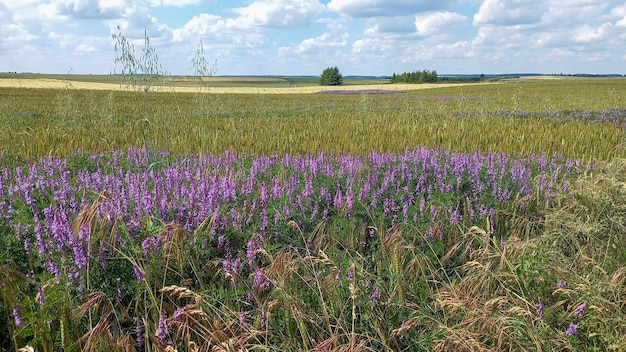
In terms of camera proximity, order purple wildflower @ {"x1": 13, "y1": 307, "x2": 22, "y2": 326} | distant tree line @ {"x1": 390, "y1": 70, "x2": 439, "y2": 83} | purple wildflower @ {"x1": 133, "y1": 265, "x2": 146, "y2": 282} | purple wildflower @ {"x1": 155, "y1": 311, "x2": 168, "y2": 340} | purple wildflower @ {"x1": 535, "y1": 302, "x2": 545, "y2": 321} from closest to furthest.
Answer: purple wildflower @ {"x1": 13, "y1": 307, "x2": 22, "y2": 326} → purple wildflower @ {"x1": 155, "y1": 311, "x2": 168, "y2": 340} → purple wildflower @ {"x1": 535, "y1": 302, "x2": 545, "y2": 321} → purple wildflower @ {"x1": 133, "y1": 265, "x2": 146, "y2": 282} → distant tree line @ {"x1": 390, "y1": 70, "x2": 439, "y2": 83}

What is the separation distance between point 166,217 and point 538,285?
7.97 feet

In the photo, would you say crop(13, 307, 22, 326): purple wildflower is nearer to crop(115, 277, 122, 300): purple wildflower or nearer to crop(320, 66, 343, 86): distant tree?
crop(115, 277, 122, 300): purple wildflower

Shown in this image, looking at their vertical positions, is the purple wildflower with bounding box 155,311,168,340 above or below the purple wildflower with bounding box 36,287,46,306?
below

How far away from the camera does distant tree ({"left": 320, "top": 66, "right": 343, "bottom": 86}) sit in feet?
316

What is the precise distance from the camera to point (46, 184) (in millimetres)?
3773

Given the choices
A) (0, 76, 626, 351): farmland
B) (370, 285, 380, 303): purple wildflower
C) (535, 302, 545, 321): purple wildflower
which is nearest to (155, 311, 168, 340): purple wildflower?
(0, 76, 626, 351): farmland

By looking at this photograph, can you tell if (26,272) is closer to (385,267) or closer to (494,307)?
(385,267)

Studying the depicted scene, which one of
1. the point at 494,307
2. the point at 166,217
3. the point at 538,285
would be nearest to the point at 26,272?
the point at 166,217

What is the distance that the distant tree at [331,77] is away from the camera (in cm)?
9644

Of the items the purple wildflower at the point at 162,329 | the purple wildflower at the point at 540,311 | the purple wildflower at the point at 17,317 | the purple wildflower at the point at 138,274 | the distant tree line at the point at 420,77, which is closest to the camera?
the purple wildflower at the point at 17,317

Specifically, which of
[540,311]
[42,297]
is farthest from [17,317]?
[540,311]

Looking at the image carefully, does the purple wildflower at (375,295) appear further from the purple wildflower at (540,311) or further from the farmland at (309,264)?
the purple wildflower at (540,311)

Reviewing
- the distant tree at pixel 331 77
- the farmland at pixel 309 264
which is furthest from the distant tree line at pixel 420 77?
the farmland at pixel 309 264

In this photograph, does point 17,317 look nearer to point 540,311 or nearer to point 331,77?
point 540,311
